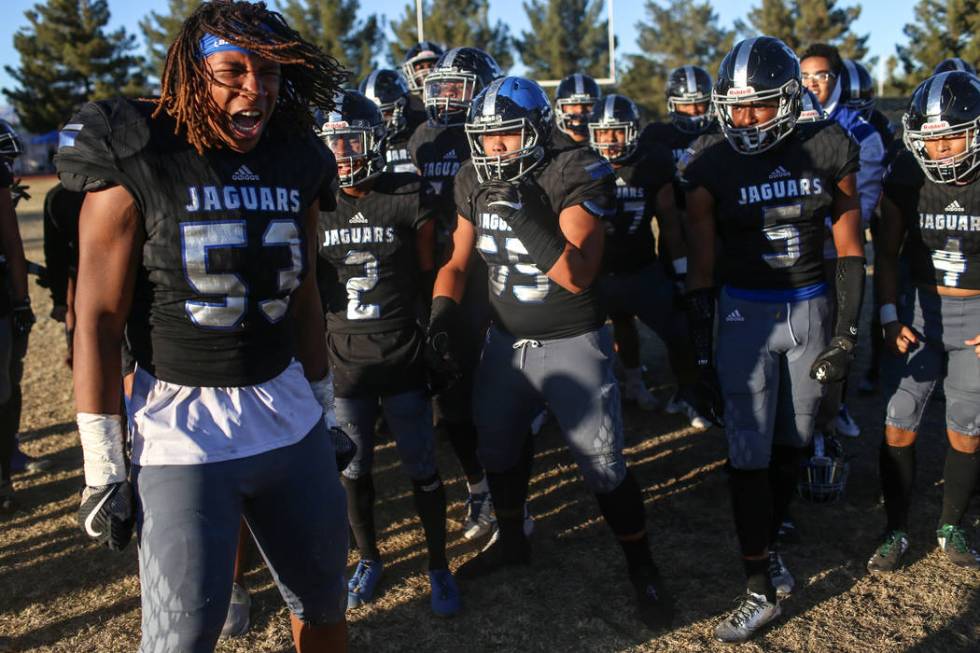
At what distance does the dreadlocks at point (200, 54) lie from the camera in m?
1.95

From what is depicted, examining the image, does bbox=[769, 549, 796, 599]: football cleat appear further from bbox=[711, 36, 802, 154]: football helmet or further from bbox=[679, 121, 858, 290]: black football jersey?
bbox=[711, 36, 802, 154]: football helmet

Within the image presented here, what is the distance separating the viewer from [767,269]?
10.6ft

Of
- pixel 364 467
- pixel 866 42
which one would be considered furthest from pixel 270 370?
pixel 866 42

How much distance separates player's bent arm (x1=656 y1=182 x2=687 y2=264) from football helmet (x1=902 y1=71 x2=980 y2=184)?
78.0 inches

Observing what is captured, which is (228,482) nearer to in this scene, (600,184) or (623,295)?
(600,184)

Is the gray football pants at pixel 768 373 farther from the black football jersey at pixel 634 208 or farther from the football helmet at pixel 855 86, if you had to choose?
the football helmet at pixel 855 86

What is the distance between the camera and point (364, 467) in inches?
135

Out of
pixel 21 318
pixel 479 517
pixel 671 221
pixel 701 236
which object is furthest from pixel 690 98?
pixel 21 318

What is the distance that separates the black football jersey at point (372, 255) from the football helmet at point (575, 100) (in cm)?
283

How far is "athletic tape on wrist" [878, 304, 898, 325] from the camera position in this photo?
3.49 meters

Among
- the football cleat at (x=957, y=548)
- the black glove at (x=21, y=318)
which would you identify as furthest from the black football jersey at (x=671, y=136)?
the black glove at (x=21, y=318)

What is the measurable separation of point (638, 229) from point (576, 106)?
1.32 meters

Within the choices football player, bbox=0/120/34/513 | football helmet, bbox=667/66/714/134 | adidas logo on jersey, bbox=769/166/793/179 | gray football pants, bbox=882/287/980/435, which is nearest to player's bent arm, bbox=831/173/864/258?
adidas logo on jersey, bbox=769/166/793/179

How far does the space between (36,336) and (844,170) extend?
8022 millimetres
